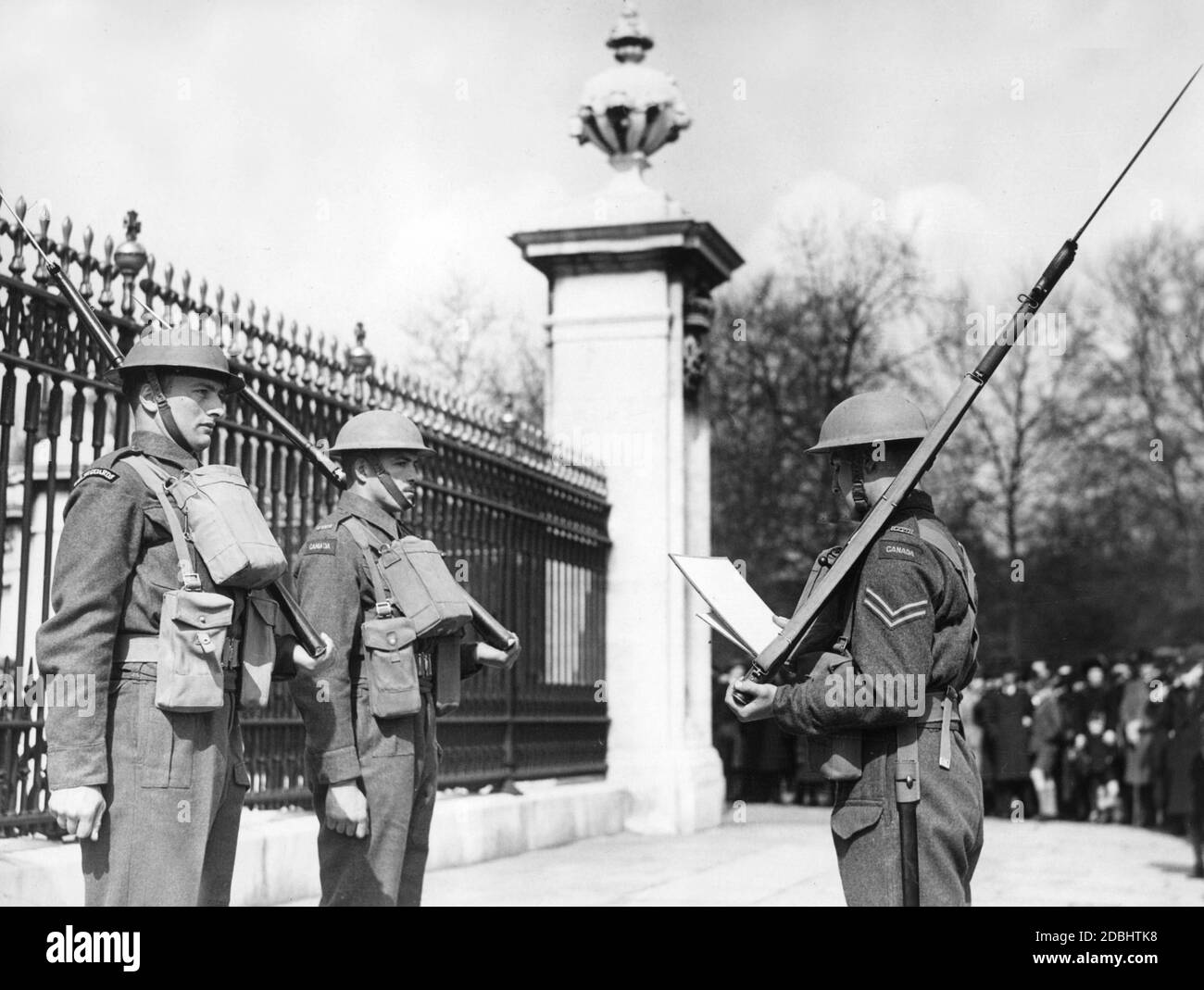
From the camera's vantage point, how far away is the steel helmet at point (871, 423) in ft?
14.8

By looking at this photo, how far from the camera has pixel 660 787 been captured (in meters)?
11.6

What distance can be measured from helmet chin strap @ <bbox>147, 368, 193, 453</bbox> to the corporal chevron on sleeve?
1934 millimetres

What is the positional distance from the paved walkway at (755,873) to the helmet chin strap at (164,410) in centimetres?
349

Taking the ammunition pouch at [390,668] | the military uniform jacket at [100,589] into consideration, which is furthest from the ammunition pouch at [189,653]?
the ammunition pouch at [390,668]

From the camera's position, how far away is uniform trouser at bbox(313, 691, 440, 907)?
496 centimetres

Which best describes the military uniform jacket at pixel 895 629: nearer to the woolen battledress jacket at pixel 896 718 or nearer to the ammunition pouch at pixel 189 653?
the woolen battledress jacket at pixel 896 718

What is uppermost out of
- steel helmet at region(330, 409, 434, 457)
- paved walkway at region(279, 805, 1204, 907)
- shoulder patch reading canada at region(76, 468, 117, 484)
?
steel helmet at region(330, 409, 434, 457)

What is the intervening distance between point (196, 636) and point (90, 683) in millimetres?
279

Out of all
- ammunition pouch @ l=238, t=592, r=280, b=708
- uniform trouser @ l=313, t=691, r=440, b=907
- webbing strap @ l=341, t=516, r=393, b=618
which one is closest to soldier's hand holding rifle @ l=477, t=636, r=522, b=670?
uniform trouser @ l=313, t=691, r=440, b=907

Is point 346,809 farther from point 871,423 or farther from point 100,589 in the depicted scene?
point 871,423

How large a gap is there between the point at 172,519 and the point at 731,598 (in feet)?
5.18

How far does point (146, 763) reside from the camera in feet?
13.3

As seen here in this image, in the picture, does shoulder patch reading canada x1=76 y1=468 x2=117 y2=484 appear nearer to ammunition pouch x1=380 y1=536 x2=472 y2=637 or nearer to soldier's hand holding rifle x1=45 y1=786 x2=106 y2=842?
soldier's hand holding rifle x1=45 y1=786 x2=106 y2=842
